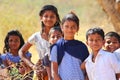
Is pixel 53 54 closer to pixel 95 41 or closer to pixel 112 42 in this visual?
pixel 95 41

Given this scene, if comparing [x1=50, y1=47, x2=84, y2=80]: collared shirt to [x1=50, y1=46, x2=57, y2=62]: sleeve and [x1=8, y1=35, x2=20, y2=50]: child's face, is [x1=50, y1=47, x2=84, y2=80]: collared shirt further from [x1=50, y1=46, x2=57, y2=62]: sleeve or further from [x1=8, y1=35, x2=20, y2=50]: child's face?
[x1=8, y1=35, x2=20, y2=50]: child's face

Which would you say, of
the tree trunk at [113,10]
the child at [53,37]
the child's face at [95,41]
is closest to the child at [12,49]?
the child at [53,37]

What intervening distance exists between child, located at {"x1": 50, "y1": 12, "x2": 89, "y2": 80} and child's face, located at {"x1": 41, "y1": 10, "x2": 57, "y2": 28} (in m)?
0.55

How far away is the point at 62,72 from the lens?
5090 millimetres

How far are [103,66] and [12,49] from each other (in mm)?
1809

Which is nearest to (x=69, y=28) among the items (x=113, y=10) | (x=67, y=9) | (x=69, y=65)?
(x=69, y=65)

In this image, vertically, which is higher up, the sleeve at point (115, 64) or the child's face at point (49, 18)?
the child's face at point (49, 18)

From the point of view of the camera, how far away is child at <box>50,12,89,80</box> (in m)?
5.05

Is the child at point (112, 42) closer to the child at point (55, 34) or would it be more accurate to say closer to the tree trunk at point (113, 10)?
the child at point (55, 34)

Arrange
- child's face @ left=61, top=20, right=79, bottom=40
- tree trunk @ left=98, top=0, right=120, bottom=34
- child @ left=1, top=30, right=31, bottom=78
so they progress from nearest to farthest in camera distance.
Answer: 1. child's face @ left=61, top=20, right=79, bottom=40
2. child @ left=1, top=30, right=31, bottom=78
3. tree trunk @ left=98, top=0, right=120, bottom=34

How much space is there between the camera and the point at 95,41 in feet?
16.4

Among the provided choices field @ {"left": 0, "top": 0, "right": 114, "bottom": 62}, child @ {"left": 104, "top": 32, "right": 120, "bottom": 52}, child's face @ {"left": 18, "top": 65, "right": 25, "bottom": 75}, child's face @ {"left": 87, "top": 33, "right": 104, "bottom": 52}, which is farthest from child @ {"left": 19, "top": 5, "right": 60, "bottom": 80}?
field @ {"left": 0, "top": 0, "right": 114, "bottom": 62}

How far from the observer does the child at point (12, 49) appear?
6152mm

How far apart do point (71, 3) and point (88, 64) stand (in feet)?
69.6
